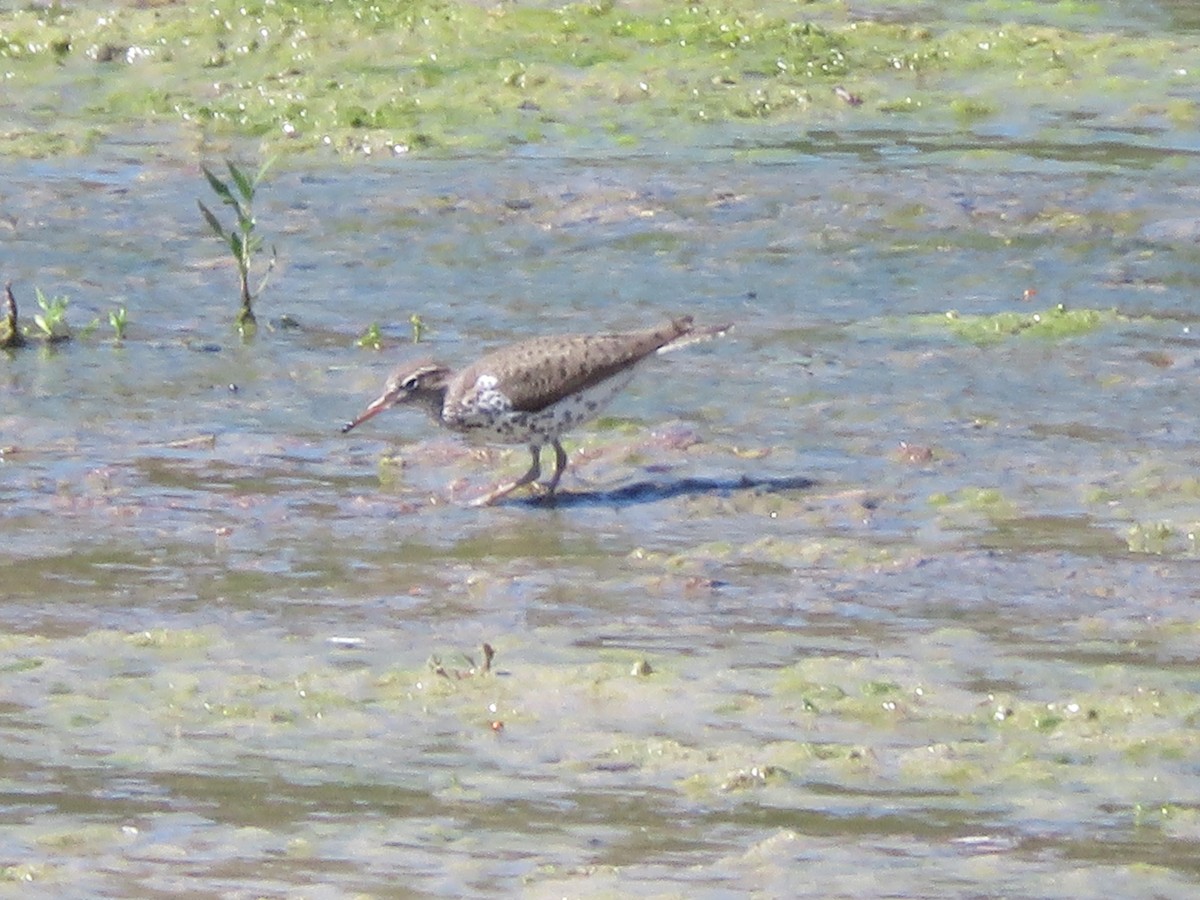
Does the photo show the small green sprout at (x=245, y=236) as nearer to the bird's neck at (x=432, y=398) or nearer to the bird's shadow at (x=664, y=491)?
the bird's neck at (x=432, y=398)

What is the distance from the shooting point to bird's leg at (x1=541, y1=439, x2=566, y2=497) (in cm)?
970

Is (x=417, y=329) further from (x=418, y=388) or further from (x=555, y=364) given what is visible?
(x=555, y=364)

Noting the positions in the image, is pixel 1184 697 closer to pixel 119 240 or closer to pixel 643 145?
pixel 119 240

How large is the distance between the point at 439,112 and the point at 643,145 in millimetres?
1475

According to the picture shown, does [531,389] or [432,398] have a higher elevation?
[531,389]

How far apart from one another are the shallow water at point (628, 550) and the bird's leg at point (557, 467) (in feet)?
0.33

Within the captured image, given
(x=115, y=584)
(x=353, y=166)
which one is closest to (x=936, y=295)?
(x=353, y=166)

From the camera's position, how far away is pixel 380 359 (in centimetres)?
1157

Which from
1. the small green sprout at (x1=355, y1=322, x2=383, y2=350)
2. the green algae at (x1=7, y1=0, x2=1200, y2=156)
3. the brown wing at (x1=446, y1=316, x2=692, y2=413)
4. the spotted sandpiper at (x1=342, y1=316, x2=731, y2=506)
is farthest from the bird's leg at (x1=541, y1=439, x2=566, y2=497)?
the green algae at (x1=7, y1=0, x2=1200, y2=156)

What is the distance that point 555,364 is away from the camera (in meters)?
9.80

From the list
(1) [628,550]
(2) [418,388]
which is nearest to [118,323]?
(2) [418,388]

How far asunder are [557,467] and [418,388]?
64 cm

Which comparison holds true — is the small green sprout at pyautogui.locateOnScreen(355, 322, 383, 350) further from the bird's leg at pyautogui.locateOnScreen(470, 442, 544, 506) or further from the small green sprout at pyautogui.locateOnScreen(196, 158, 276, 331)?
the bird's leg at pyautogui.locateOnScreen(470, 442, 544, 506)

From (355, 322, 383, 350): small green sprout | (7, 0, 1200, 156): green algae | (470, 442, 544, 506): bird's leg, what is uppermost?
(7, 0, 1200, 156): green algae
